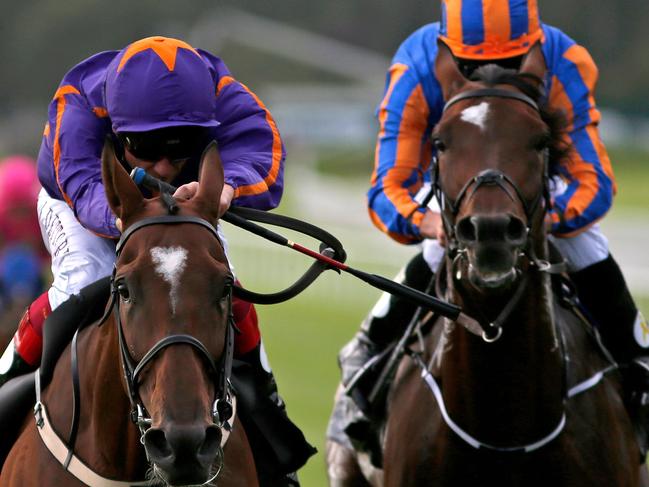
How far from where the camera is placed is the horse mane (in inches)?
226

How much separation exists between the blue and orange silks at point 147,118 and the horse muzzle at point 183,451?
92 cm

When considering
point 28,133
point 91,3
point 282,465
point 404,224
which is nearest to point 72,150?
point 282,465

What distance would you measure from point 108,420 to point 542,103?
2257 millimetres

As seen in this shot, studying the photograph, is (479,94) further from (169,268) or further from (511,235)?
(169,268)

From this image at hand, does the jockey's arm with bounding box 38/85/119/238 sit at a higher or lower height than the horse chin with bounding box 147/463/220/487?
higher

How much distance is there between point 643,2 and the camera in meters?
68.2

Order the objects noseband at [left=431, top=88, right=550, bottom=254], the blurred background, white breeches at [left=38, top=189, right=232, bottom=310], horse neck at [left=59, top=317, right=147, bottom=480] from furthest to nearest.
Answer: the blurred background, noseband at [left=431, top=88, right=550, bottom=254], white breeches at [left=38, top=189, right=232, bottom=310], horse neck at [left=59, top=317, right=147, bottom=480]

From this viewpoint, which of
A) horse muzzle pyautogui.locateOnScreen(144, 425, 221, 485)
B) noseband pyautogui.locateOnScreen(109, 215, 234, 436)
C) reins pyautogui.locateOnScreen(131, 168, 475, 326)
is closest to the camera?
horse muzzle pyautogui.locateOnScreen(144, 425, 221, 485)

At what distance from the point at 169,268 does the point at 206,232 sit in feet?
0.66

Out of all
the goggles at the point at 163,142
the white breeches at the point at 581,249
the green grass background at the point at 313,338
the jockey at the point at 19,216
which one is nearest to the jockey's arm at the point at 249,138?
the goggles at the point at 163,142

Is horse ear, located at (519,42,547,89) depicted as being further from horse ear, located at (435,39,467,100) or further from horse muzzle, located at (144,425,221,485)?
horse muzzle, located at (144,425,221,485)

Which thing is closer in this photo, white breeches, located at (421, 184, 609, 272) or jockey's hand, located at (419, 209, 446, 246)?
jockey's hand, located at (419, 209, 446, 246)

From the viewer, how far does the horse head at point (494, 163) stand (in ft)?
17.2

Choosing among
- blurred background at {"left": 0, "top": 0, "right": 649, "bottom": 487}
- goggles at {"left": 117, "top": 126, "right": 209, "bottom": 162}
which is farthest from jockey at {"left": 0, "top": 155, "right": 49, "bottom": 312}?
blurred background at {"left": 0, "top": 0, "right": 649, "bottom": 487}
